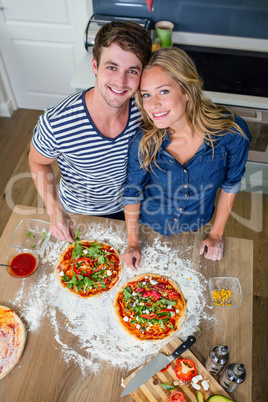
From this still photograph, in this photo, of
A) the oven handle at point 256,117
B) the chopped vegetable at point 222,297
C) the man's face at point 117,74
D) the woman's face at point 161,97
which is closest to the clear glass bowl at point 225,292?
the chopped vegetable at point 222,297

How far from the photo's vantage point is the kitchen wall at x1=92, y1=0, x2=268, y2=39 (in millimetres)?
2268

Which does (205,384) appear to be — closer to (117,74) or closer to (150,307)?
(150,307)

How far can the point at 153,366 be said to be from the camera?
1.16m

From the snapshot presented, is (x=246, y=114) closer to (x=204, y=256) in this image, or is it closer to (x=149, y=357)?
(x=204, y=256)

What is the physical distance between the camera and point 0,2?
2613 millimetres

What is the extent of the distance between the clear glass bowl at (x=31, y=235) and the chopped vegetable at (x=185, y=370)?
2.38ft

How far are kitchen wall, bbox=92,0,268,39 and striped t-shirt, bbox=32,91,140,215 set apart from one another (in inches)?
53.4

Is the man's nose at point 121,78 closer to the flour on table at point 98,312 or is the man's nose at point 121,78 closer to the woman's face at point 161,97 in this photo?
the woman's face at point 161,97

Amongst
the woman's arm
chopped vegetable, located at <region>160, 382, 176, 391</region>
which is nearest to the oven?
the woman's arm

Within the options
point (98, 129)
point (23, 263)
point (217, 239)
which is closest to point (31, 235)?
point (23, 263)

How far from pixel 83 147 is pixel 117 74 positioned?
0.32 meters

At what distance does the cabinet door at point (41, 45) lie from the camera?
2.60 m

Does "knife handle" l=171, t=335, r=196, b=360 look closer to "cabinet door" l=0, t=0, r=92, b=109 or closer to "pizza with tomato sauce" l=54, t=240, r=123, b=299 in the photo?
"pizza with tomato sauce" l=54, t=240, r=123, b=299

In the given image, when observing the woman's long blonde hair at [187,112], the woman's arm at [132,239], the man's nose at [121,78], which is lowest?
the woman's arm at [132,239]
